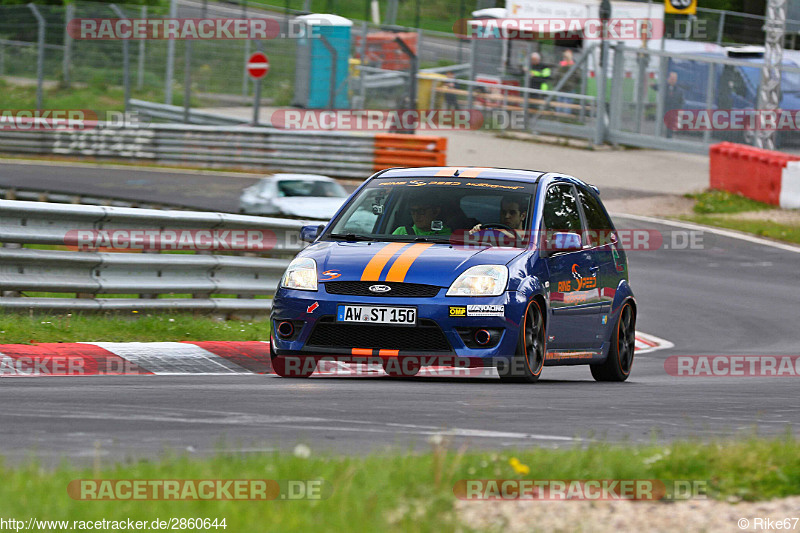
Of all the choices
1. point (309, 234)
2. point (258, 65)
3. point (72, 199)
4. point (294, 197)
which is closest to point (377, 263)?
point (309, 234)

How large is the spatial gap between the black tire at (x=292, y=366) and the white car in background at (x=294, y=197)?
11180 mm

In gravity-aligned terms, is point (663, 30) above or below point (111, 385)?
above

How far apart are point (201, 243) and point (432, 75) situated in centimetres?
2660

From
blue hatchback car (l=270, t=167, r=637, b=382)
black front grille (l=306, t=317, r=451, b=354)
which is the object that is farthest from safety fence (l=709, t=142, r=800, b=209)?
black front grille (l=306, t=317, r=451, b=354)

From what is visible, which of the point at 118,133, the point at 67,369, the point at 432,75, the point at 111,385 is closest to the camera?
the point at 111,385

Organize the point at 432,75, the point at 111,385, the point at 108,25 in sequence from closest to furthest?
1. the point at 111,385
2. the point at 108,25
3. the point at 432,75

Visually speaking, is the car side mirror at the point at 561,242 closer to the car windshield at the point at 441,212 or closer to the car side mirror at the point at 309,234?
the car windshield at the point at 441,212

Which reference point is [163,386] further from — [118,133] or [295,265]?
[118,133]

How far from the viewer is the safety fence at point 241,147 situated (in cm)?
2911

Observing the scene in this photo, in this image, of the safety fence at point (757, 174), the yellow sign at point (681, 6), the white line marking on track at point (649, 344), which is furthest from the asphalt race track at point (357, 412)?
the yellow sign at point (681, 6)

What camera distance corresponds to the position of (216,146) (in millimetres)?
31188

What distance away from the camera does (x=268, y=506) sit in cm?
405

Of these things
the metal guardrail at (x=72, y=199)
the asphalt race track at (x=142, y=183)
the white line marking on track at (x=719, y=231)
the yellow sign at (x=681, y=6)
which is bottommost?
the asphalt race track at (x=142, y=183)

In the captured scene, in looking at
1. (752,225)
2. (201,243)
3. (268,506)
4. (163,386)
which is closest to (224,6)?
(752,225)
